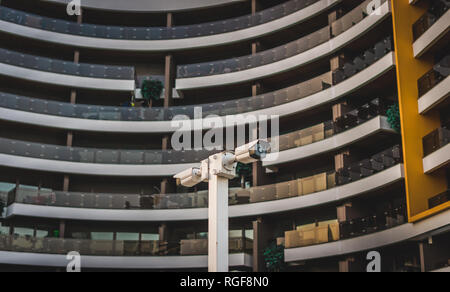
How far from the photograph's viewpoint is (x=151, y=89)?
133 feet

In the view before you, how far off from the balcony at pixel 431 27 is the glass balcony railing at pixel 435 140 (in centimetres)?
398

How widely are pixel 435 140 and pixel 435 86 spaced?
2.28 meters

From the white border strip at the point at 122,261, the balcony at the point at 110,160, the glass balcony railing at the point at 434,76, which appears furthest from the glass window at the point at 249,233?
the glass balcony railing at the point at 434,76

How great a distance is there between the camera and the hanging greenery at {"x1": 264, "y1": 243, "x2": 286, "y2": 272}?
3234 cm

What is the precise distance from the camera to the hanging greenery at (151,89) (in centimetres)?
4066

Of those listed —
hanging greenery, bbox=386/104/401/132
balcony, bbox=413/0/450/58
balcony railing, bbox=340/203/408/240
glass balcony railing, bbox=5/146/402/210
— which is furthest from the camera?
glass balcony railing, bbox=5/146/402/210

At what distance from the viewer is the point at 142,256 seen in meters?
34.8

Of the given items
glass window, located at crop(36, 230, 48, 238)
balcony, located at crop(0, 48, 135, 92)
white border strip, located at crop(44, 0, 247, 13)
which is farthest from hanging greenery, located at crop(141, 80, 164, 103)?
glass window, located at crop(36, 230, 48, 238)

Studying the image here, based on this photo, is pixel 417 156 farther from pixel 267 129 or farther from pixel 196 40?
pixel 196 40

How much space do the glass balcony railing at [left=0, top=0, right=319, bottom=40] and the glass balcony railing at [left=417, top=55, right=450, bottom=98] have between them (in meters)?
13.6

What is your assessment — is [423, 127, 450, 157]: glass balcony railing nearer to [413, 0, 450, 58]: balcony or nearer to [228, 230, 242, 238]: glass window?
[413, 0, 450, 58]: balcony

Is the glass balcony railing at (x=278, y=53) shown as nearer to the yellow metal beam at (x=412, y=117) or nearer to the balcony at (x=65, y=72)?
the yellow metal beam at (x=412, y=117)

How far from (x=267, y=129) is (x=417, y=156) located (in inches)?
494
